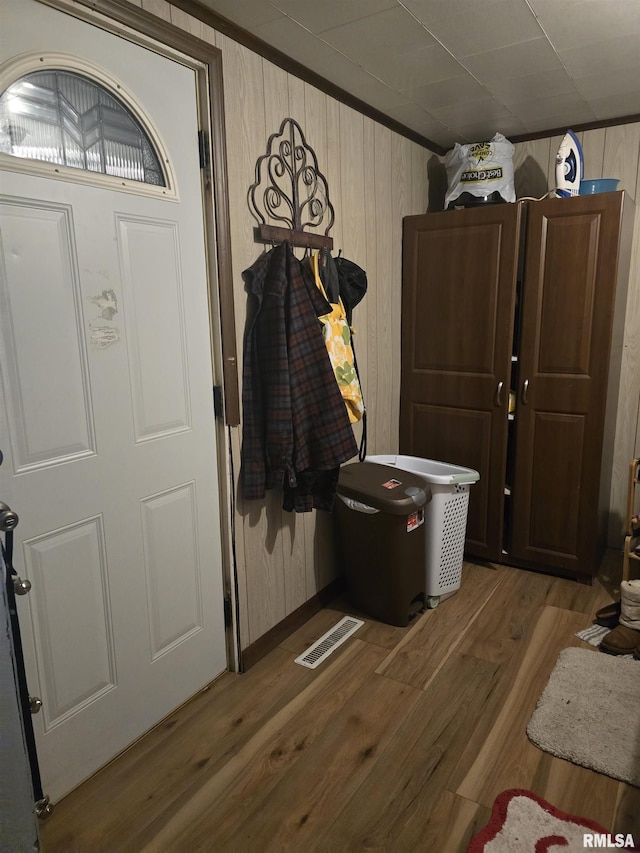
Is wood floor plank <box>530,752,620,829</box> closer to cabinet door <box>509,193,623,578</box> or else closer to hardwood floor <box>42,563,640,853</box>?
hardwood floor <box>42,563,640,853</box>

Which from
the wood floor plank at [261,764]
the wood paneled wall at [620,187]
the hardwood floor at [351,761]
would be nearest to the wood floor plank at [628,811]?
the hardwood floor at [351,761]

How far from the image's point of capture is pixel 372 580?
2570 mm

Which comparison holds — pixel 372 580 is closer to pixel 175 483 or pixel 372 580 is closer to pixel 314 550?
pixel 314 550

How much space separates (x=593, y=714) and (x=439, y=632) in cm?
69

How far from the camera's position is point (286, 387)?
2.11 metres

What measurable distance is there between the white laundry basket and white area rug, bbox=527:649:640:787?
601mm

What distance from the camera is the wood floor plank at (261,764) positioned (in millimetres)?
1566

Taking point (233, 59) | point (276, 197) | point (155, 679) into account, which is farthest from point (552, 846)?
point (233, 59)

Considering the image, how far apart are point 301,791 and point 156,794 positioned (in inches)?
16.9

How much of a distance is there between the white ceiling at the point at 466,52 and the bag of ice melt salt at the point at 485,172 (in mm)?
132

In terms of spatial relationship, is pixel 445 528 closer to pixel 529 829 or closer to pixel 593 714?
pixel 593 714

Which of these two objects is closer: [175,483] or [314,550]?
[175,483]

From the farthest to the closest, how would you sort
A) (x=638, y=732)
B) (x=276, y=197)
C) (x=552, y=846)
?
(x=276, y=197) → (x=638, y=732) → (x=552, y=846)

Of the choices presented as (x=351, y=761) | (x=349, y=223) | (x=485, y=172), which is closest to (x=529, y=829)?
(x=351, y=761)
